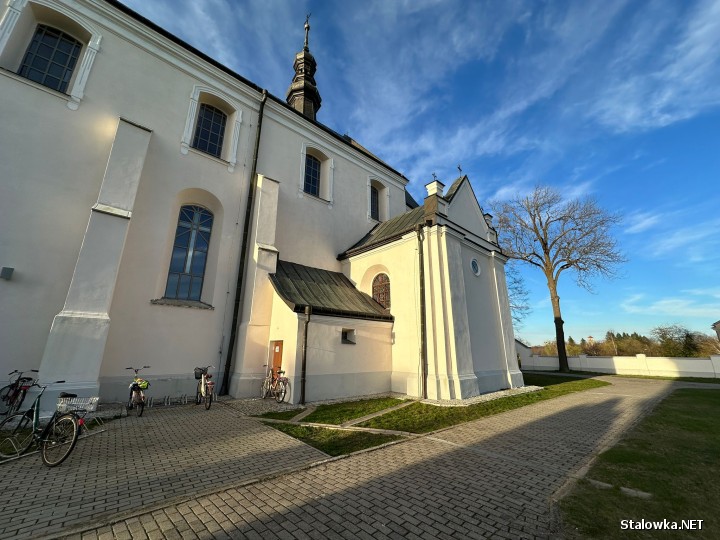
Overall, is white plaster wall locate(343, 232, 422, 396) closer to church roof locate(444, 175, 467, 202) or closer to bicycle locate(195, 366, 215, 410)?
church roof locate(444, 175, 467, 202)

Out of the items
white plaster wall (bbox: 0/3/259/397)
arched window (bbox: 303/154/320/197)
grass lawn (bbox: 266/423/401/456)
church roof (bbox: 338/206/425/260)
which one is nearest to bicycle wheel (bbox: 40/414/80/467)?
grass lawn (bbox: 266/423/401/456)

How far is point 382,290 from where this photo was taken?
43.1ft

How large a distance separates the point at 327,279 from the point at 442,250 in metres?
5.02

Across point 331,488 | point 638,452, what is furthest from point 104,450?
point 638,452

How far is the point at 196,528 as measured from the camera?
2.89 meters

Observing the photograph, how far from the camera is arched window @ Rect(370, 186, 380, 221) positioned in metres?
18.0

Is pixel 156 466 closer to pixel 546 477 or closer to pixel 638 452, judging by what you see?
pixel 546 477

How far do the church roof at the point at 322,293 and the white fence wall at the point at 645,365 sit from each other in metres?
24.1

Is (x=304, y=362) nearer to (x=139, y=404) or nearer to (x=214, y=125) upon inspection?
(x=139, y=404)

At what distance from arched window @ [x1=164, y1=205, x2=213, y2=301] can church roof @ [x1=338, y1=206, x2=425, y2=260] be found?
241 inches

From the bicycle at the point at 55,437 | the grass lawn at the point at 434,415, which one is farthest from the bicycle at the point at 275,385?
the bicycle at the point at 55,437

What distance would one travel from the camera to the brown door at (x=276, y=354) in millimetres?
9878

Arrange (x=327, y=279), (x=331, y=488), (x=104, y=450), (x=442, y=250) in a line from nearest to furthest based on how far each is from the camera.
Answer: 1. (x=331, y=488)
2. (x=104, y=450)
3. (x=442, y=250)
4. (x=327, y=279)

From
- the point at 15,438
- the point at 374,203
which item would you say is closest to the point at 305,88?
the point at 374,203
